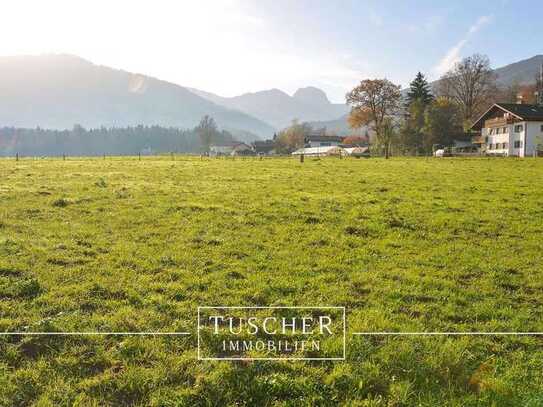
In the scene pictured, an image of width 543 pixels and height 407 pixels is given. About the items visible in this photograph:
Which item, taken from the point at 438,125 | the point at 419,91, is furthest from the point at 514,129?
the point at 419,91

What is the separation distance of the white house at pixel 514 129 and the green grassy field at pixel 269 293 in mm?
67180

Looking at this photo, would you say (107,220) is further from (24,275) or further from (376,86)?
(376,86)

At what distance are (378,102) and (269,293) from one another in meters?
89.2

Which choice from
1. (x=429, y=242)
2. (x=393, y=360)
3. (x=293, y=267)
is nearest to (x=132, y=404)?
(x=393, y=360)

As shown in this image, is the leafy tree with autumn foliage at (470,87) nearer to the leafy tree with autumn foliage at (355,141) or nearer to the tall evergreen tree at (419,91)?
the tall evergreen tree at (419,91)

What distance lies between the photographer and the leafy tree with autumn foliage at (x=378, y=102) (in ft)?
293

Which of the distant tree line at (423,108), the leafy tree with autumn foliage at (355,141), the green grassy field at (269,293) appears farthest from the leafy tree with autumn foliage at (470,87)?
the green grassy field at (269,293)

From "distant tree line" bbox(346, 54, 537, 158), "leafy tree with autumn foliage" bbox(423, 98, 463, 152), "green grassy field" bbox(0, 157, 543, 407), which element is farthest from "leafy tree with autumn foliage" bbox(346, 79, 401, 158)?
"green grassy field" bbox(0, 157, 543, 407)

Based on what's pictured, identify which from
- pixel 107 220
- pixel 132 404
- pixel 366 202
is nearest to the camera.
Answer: pixel 132 404

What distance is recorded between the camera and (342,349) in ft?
19.7

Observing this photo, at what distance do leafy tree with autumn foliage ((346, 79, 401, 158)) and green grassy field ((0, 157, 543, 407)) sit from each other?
7688cm

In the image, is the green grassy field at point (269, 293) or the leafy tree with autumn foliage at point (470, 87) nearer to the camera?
the green grassy field at point (269, 293)

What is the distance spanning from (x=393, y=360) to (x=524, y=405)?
1546 mm

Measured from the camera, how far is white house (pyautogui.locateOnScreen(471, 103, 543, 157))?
73500 millimetres
